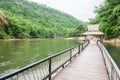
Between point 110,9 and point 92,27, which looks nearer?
point 92,27

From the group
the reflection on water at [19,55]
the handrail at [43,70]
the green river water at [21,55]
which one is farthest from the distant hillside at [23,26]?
the handrail at [43,70]

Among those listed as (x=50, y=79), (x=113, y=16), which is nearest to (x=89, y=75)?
(x=50, y=79)

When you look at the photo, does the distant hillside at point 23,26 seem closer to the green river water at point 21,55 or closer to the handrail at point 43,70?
the green river water at point 21,55

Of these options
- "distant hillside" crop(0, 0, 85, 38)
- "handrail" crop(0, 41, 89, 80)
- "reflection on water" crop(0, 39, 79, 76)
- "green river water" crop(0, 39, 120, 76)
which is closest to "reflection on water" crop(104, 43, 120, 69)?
"green river water" crop(0, 39, 120, 76)

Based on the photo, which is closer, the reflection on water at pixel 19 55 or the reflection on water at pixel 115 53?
the reflection on water at pixel 19 55

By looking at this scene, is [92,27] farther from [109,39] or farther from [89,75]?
[89,75]

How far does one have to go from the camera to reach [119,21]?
36406mm

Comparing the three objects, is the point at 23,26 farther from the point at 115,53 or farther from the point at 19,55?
the point at 115,53

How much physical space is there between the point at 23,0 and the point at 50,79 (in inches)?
5645

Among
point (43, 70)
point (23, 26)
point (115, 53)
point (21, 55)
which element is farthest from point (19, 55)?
point (23, 26)

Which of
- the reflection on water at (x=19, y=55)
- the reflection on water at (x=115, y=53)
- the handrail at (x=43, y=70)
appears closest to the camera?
the handrail at (x=43, y=70)

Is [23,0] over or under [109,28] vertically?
over

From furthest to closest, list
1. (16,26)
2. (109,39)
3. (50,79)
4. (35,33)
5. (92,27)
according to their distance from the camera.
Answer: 1. (35,33)
2. (16,26)
3. (109,39)
4. (92,27)
5. (50,79)

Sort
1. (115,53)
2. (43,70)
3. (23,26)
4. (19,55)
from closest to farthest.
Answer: (43,70), (19,55), (115,53), (23,26)
